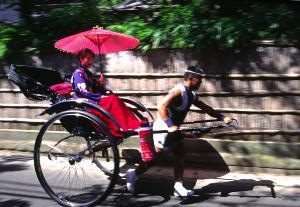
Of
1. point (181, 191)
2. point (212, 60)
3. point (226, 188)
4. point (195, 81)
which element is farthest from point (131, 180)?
point (212, 60)

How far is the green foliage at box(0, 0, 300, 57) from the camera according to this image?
626cm

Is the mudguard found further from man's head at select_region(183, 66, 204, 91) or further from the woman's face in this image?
man's head at select_region(183, 66, 204, 91)

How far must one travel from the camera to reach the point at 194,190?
5648 millimetres

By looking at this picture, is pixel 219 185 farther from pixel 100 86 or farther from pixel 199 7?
pixel 199 7

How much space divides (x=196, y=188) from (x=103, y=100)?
166 centimetres

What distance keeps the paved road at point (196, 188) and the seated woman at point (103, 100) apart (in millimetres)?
911

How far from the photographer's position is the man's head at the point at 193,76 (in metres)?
5.07

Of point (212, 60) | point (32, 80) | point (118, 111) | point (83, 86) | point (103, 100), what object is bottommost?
point (118, 111)

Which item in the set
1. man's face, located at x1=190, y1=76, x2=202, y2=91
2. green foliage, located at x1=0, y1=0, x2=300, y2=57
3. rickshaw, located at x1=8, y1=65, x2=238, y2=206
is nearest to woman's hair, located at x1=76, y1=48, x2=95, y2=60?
Answer: rickshaw, located at x1=8, y1=65, x2=238, y2=206

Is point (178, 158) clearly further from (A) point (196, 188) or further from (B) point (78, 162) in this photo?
(B) point (78, 162)

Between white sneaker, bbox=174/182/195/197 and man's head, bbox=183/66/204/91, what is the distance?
1.19 meters

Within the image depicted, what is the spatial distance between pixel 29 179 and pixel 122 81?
1.99m

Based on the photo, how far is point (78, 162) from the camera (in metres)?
5.52

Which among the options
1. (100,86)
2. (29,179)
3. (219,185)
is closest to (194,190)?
(219,185)
